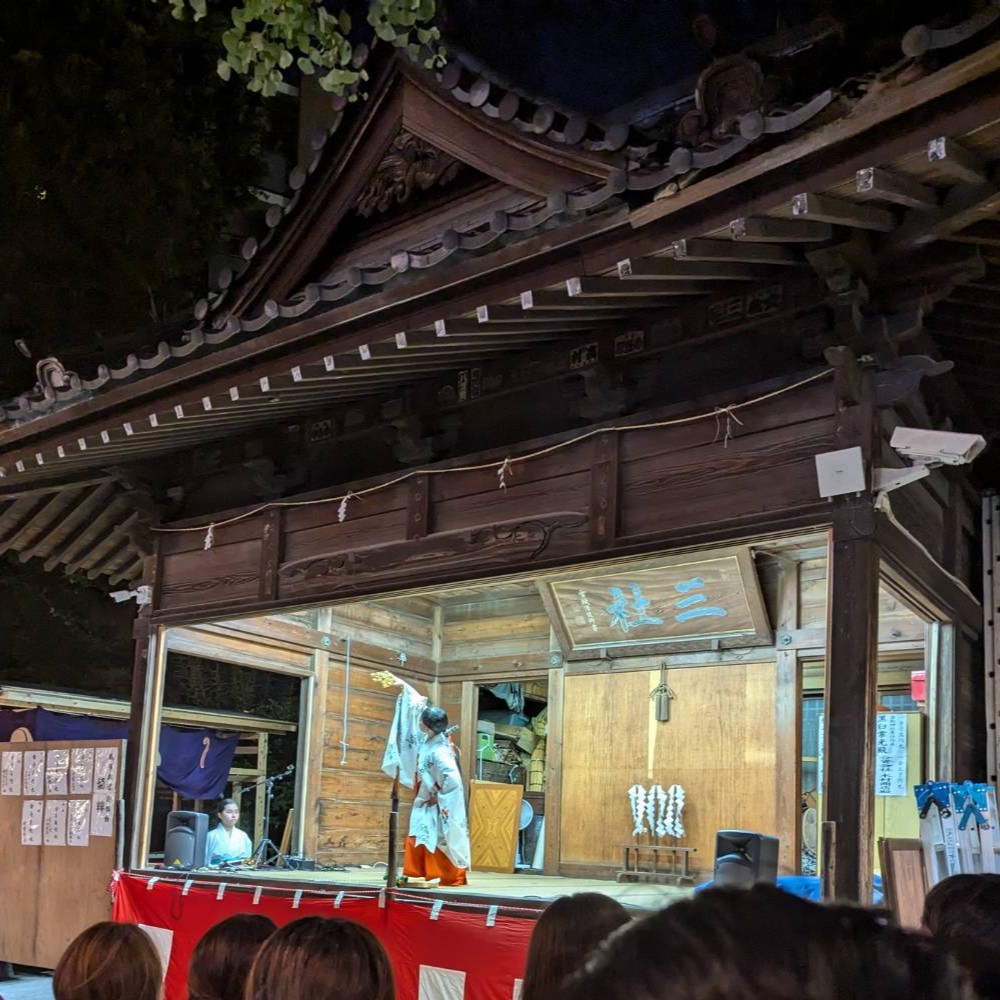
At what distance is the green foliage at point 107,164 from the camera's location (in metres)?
13.8

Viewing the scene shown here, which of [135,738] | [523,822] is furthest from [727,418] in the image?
[523,822]

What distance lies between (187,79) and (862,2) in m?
12.3

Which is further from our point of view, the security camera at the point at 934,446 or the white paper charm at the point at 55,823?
the white paper charm at the point at 55,823

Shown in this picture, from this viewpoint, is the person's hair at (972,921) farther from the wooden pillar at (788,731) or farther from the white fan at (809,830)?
the white fan at (809,830)

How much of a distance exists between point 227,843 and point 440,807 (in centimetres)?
312

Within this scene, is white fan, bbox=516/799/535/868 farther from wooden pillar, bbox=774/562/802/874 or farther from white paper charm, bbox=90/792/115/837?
white paper charm, bbox=90/792/115/837

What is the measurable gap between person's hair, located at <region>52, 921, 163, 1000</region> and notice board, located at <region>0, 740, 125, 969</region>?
19.5 feet

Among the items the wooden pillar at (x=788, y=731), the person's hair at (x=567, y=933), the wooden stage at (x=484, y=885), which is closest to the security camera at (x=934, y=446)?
the wooden stage at (x=484, y=885)

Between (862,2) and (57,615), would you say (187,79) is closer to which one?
(57,615)

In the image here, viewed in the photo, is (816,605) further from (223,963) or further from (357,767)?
(223,963)

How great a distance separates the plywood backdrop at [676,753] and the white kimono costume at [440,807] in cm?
213

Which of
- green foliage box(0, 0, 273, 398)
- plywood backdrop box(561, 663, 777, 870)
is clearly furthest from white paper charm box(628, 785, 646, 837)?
green foliage box(0, 0, 273, 398)

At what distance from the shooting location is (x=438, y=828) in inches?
316

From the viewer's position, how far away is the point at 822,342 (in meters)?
5.18
